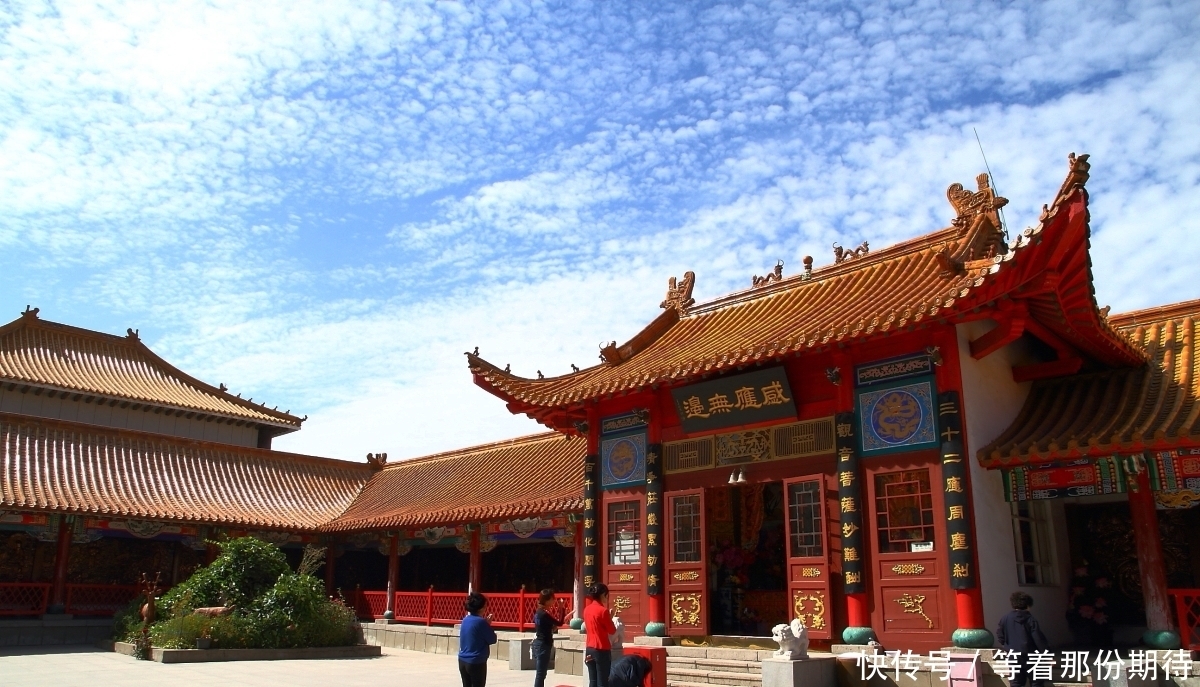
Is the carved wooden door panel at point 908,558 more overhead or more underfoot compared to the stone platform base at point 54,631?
more overhead

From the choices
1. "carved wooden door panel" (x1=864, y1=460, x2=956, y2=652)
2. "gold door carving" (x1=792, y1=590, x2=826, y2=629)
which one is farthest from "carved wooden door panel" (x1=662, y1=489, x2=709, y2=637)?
"carved wooden door panel" (x1=864, y1=460, x2=956, y2=652)

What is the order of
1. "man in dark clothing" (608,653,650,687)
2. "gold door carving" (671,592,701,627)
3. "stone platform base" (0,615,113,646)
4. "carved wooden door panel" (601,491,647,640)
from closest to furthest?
"man in dark clothing" (608,653,650,687) → "gold door carving" (671,592,701,627) → "carved wooden door panel" (601,491,647,640) → "stone platform base" (0,615,113,646)

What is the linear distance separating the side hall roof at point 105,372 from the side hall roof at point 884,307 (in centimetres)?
1763

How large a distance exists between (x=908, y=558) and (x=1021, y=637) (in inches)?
72.2

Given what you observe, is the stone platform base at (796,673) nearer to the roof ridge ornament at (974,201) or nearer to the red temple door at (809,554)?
the red temple door at (809,554)

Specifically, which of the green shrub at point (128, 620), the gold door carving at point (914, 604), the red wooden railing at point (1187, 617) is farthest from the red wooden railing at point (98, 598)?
the red wooden railing at point (1187, 617)

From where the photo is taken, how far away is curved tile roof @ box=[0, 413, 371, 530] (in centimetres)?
1950

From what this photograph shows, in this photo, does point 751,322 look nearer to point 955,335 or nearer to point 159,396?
point 955,335

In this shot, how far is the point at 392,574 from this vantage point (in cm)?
2081

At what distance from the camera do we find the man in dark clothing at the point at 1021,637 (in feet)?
27.3

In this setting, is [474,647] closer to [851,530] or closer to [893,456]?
[851,530]

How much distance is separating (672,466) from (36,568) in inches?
571

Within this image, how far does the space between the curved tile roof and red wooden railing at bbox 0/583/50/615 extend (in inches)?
63.7

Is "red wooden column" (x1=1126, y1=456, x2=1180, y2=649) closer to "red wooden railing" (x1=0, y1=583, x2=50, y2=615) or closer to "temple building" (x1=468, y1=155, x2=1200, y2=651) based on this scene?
"temple building" (x1=468, y1=155, x2=1200, y2=651)
